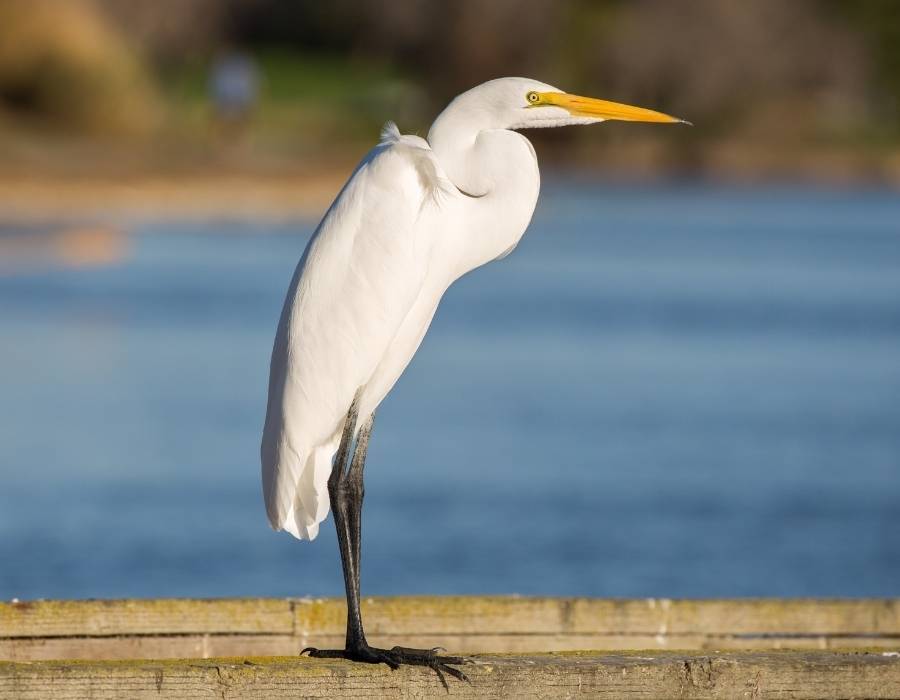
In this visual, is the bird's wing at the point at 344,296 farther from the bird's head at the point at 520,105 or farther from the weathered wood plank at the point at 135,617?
the weathered wood plank at the point at 135,617

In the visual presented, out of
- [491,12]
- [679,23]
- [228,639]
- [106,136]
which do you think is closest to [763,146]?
[679,23]

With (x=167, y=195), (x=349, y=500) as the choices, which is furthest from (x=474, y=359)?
(x=167, y=195)

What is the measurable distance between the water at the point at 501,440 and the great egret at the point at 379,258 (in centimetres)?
543

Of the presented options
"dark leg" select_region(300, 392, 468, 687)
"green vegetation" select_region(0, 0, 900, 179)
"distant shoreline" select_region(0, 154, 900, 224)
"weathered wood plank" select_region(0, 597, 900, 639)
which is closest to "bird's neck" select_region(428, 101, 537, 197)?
"dark leg" select_region(300, 392, 468, 687)

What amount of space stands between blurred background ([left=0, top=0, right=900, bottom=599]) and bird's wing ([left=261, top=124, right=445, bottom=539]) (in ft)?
17.9

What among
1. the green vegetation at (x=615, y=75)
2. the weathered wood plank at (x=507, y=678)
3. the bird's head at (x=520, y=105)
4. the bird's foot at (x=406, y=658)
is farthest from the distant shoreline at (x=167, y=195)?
the weathered wood plank at (x=507, y=678)

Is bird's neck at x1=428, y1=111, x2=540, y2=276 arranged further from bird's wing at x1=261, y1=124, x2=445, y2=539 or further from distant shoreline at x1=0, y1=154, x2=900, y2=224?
distant shoreline at x1=0, y1=154, x2=900, y2=224

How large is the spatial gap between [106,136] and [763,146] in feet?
85.1

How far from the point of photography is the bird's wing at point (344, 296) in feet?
13.4

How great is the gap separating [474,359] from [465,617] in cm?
1354

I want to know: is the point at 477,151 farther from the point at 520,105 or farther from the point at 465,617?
the point at 465,617

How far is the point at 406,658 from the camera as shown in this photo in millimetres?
3898

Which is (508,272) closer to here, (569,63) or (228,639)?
(228,639)

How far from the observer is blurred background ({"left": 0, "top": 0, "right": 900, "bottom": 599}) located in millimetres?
10562
